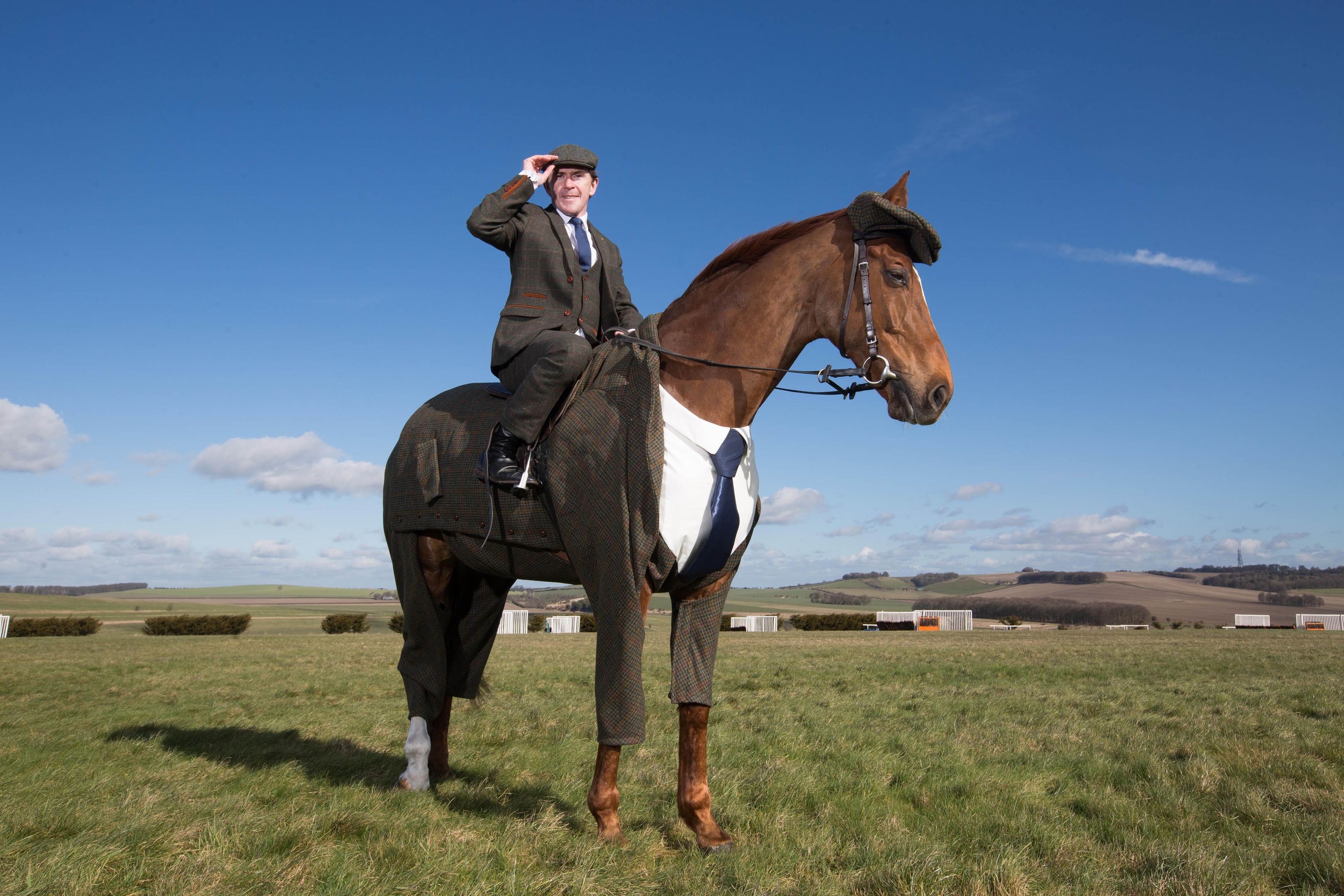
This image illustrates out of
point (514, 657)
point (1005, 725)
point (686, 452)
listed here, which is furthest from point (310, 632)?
point (686, 452)

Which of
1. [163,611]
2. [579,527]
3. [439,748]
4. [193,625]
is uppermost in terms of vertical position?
[579,527]

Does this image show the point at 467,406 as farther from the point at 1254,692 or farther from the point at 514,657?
the point at 514,657

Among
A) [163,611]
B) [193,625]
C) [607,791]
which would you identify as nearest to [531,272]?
[607,791]

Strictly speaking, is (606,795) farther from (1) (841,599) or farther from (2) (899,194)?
(1) (841,599)

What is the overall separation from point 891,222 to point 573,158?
7.37ft

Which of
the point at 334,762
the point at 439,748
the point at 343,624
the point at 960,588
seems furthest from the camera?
the point at 960,588

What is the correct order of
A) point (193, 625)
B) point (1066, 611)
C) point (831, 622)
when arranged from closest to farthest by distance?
point (193, 625) → point (831, 622) → point (1066, 611)

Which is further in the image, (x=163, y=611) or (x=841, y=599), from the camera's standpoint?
(x=841, y=599)

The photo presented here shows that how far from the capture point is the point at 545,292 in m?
5.33

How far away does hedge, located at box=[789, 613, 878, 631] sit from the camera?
43.0 m

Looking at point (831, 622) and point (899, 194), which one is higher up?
point (899, 194)

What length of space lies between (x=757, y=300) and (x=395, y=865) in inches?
143

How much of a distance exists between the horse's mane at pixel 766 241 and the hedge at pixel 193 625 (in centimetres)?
3752

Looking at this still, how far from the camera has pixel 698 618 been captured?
16.3 ft
